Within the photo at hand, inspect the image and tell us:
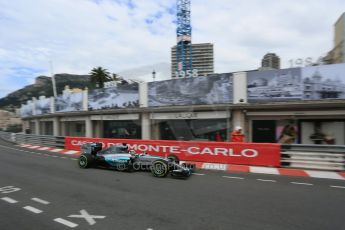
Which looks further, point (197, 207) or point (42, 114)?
point (42, 114)

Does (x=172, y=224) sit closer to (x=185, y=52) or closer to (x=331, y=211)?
(x=331, y=211)

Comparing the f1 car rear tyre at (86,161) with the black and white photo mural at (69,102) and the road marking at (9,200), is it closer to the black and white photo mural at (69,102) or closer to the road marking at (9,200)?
the road marking at (9,200)

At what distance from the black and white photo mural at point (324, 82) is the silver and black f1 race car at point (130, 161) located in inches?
326

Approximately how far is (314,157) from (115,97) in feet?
53.1

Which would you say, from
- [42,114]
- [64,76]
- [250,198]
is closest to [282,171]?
[250,198]

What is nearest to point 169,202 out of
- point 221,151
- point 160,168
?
point 160,168

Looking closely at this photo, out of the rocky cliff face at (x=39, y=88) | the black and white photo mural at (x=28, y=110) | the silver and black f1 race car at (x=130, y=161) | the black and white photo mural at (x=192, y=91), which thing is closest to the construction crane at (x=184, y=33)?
the black and white photo mural at (x=28, y=110)

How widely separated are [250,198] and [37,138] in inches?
812

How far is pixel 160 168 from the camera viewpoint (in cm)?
1015

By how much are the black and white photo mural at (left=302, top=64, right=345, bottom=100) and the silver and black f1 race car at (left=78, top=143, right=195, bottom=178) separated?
8286 millimetres

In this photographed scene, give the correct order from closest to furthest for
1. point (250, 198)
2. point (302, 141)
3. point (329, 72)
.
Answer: point (250, 198), point (329, 72), point (302, 141)

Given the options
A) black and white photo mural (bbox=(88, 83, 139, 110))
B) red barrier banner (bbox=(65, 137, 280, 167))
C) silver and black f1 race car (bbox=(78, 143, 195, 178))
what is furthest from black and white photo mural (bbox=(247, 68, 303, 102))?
black and white photo mural (bbox=(88, 83, 139, 110))

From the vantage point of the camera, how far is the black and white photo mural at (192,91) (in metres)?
17.6

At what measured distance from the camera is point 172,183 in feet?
30.1
